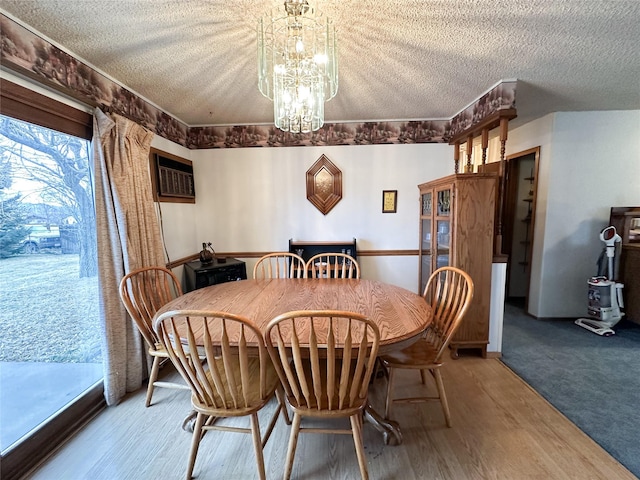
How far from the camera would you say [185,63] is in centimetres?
192

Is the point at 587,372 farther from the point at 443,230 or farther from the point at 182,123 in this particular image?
the point at 182,123

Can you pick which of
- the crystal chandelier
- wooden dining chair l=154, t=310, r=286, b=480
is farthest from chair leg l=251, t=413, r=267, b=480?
the crystal chandelier

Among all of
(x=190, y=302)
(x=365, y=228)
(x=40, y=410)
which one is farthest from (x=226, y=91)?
(x=40, y=410)

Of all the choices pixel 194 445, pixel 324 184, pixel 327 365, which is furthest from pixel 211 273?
pixel 327 365

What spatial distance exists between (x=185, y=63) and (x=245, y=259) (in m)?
2.17

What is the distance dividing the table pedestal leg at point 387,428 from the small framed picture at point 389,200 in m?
2.32

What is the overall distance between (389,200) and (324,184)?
835 mm

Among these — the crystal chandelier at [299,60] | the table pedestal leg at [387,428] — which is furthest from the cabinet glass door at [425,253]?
the crystal chandelier at [299,60]

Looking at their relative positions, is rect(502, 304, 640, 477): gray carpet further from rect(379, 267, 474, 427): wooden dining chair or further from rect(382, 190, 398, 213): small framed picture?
rect(382, 190, 398, 213): small framed picture

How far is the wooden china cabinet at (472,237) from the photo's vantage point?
7.25 ft

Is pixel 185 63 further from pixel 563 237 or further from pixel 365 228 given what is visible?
pixel 563 237

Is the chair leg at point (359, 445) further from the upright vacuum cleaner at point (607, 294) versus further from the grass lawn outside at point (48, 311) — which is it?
the upright vacuum cleaner at point (607, 294)

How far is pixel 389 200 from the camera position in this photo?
3350mm

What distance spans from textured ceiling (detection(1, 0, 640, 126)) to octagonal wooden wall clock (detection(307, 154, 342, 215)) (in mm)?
817
